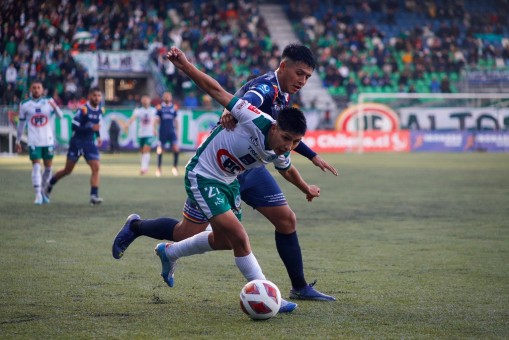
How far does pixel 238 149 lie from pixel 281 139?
0.38 m

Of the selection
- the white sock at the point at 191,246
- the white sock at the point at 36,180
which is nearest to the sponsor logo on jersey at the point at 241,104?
the white sock at the point at 191,246

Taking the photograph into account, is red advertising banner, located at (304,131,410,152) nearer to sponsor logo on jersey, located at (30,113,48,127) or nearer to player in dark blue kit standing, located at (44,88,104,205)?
player in dark blue kit standing, located at (44,88,104,205)

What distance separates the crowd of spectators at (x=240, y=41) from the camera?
32062 mm

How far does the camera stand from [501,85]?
141 feet

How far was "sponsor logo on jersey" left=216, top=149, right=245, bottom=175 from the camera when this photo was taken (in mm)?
6470

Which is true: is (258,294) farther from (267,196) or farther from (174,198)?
(174,198)

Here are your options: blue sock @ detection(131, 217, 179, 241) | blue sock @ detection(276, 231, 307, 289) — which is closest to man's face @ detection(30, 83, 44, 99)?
blue sock @ detection(131, 217, 179, 241)

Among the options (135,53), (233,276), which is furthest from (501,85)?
(233,276)

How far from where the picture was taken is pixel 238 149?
6391 mm

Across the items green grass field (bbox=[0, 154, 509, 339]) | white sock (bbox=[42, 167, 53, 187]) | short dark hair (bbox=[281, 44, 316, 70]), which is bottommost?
green grass field (bbox=[0, 154, 509, 339])

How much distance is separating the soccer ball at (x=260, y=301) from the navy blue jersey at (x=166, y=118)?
63.8ft

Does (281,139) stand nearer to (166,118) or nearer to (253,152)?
(253,152)

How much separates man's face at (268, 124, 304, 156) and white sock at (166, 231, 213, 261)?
113cm

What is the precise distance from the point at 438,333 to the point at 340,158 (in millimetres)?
27785
